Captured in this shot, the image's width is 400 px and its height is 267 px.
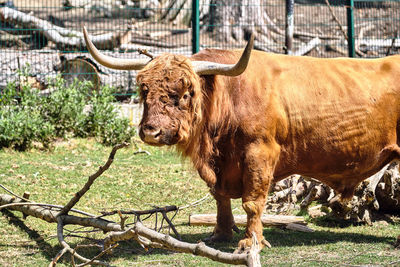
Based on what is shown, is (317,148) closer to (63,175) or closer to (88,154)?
(63,175)

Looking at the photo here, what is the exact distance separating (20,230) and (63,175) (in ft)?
8.44

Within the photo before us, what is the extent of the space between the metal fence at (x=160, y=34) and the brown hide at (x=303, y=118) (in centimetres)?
586

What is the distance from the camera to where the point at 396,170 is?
8.09 metres

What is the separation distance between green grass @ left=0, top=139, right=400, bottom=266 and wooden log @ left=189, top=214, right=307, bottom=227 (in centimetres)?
11

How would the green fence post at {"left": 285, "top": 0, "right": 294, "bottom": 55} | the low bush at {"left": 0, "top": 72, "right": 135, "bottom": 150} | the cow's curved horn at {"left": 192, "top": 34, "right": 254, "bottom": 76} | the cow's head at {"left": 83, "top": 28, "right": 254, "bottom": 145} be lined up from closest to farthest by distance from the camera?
the cow's head at {"left": 83, "top": 28, "right": 254, "bottom": 145}, the cow's curved horn at {"left": 192, "top": 34, "right": 254, "bottom": 76}, the low bush at {"left": 0, "top": 72, "right": 135, "bottom": 150}, the green fence post at {"left": 285, "top": 0, "right": 294, "bottom": 55}

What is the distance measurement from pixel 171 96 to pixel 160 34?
38.7 feet

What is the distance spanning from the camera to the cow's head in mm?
5703

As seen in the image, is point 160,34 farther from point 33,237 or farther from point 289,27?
point 33,237

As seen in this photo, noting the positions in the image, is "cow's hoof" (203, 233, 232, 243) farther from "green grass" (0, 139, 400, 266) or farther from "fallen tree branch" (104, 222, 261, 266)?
"fallen tree branch" (104, 222, 261, 266)

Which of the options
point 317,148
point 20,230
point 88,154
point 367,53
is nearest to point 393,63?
point 317,148

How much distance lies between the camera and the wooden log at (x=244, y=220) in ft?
25.4

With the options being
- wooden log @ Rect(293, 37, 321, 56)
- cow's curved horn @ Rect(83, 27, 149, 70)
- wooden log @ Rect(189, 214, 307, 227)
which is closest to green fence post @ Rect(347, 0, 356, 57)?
wooden log @ Rect(293, 37, 321, 56)

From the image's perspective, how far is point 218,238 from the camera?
23.2 ft

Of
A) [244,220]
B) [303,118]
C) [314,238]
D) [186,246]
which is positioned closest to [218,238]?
[244,220]
